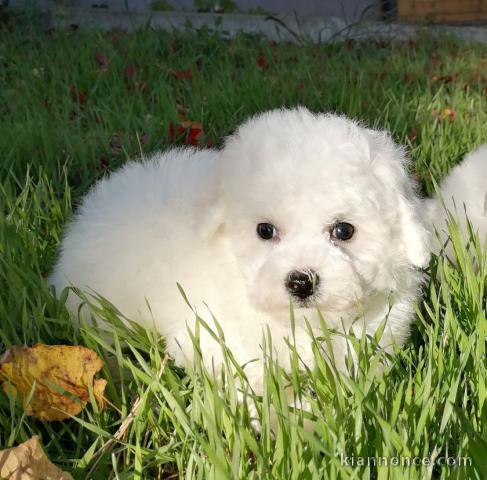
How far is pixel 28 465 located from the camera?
4.30 ft

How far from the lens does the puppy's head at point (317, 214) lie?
5.30ft

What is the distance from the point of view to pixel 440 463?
1359 millimetres

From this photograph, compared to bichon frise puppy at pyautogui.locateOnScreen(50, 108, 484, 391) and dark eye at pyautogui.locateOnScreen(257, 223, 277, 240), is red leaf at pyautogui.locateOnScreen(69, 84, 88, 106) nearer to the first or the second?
bichon frise puppy at pyautogui.locateOnScreen(50, 108, 484, 391)

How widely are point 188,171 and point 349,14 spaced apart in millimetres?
6623

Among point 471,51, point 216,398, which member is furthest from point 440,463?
point 471,51

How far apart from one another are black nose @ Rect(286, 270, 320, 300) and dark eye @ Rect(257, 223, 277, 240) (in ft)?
0.55

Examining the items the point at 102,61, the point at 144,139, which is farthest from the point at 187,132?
the point at 102,61

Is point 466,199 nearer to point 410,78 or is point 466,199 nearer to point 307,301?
point 307,301

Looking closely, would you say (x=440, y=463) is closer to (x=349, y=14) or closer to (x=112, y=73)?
(x=112, y=73)

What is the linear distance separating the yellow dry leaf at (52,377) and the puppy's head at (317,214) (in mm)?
415

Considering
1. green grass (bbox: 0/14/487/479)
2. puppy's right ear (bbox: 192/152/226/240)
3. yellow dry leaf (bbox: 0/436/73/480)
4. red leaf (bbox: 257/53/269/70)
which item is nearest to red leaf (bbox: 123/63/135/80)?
green grass (bbox: 0/14/487/479)

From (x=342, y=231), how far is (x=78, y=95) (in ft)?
8.58

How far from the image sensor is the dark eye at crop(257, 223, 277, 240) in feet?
5.65

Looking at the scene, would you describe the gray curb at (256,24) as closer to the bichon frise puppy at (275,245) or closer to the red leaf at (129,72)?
the red leaf at (129,72)
